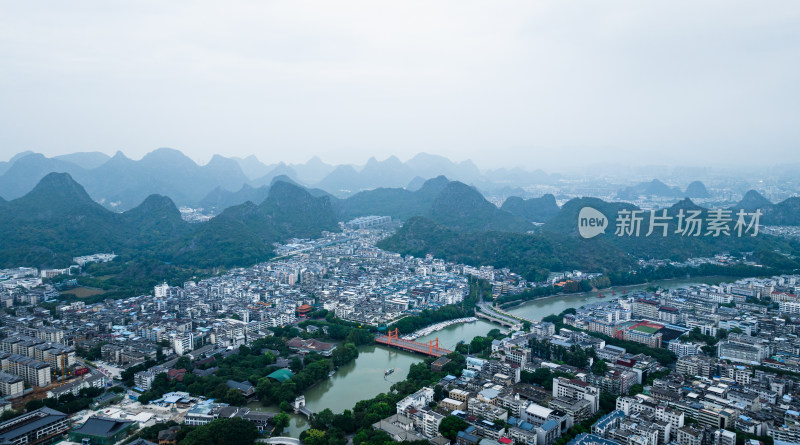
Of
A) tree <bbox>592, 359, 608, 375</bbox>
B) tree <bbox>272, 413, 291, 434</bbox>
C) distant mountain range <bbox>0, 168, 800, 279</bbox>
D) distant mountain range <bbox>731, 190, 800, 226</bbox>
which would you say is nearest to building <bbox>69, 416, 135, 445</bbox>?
tree <bbox>272, 413, 291, 434</bbox>

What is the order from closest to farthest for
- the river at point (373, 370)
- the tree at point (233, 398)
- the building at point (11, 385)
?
the tree at point (233, 398) < the building at point (11, 385) < the river at point (373, 370)

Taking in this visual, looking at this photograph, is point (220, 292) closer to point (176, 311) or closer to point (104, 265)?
point (176, 311)

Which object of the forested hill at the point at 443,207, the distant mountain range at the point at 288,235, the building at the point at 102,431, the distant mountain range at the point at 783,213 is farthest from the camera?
the forested hill at the point at 443,207

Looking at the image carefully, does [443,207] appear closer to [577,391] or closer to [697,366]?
[697,366]

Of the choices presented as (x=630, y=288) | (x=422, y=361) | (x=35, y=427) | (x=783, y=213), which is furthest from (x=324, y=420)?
(x=783, y=213)

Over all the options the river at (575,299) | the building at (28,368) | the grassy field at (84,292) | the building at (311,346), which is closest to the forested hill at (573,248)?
the river at (575,299)

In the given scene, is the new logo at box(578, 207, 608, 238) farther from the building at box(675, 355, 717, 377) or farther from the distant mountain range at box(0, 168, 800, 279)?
the building at box(675, 355, 717, 377)

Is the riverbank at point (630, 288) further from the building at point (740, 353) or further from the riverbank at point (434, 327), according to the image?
the building at point (740, 353)

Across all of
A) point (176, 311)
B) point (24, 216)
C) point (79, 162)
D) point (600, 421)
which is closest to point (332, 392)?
point (600, 421)
